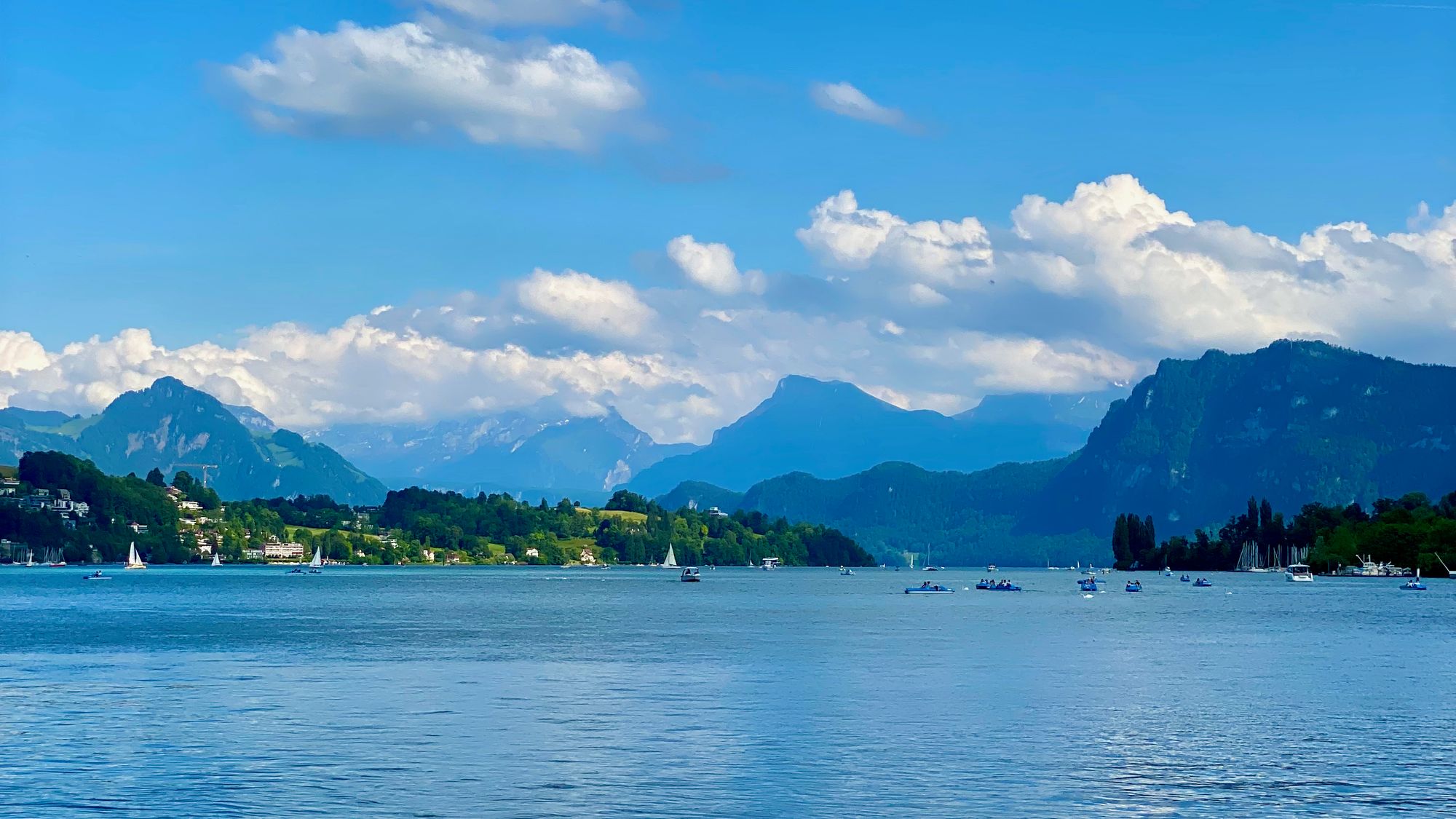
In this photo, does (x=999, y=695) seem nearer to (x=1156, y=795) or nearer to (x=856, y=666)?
(x=856, y=666)

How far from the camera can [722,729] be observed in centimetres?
7756

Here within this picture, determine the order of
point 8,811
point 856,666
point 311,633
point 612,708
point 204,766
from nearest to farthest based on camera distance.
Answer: point 8,811 < point 204,766 < point 612,708 < point 856,666 < point 311,633

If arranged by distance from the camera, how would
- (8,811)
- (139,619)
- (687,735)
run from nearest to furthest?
1. (8,811)
2. (687,735)
3. (139,619)

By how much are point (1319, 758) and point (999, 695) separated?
27599 millimetres

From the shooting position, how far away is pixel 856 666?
4540 inches

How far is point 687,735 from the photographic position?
75250mm

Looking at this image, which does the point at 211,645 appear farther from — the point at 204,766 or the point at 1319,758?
the point at 1319,758

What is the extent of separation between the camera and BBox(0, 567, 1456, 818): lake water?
5809 centimetres

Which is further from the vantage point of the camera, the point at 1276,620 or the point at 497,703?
the point at 1276,620

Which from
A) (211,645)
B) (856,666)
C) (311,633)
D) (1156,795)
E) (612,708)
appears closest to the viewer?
(1156,795)

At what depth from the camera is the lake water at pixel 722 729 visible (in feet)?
191

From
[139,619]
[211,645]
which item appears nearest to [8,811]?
[211,645]

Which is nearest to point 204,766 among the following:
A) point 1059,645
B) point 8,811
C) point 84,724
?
point 8,811

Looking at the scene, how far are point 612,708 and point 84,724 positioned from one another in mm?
26228
